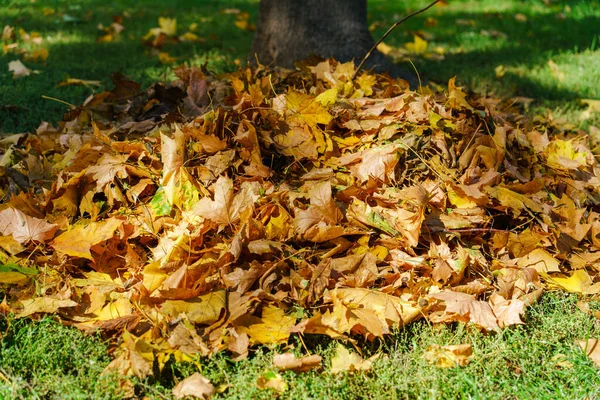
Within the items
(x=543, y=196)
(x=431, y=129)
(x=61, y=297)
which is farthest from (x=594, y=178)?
(x=61, y=297)

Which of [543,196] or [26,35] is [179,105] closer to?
[543,196]

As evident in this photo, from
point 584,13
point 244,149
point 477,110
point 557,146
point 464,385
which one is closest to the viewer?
point 464,385

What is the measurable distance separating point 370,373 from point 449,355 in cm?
31

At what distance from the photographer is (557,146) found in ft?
10.9

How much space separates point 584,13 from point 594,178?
5.29 m

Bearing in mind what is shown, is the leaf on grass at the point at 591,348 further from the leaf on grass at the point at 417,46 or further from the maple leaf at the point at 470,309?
the leaf on grass at the point at 417,46

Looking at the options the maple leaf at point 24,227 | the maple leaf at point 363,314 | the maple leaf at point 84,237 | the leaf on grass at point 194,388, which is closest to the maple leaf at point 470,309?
the maple leaf at point 363,314

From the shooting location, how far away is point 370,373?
213 centimetres

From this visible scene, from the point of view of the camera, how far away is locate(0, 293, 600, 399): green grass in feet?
6.61

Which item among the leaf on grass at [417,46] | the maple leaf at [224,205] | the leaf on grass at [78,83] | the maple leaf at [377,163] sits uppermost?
the maple leaf at [377,163]

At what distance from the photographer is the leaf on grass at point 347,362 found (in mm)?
2121

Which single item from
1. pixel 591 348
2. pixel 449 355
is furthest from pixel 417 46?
pixel 449 355

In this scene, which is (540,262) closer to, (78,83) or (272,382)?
(272,382)

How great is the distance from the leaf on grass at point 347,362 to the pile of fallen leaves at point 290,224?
0.02 meters
